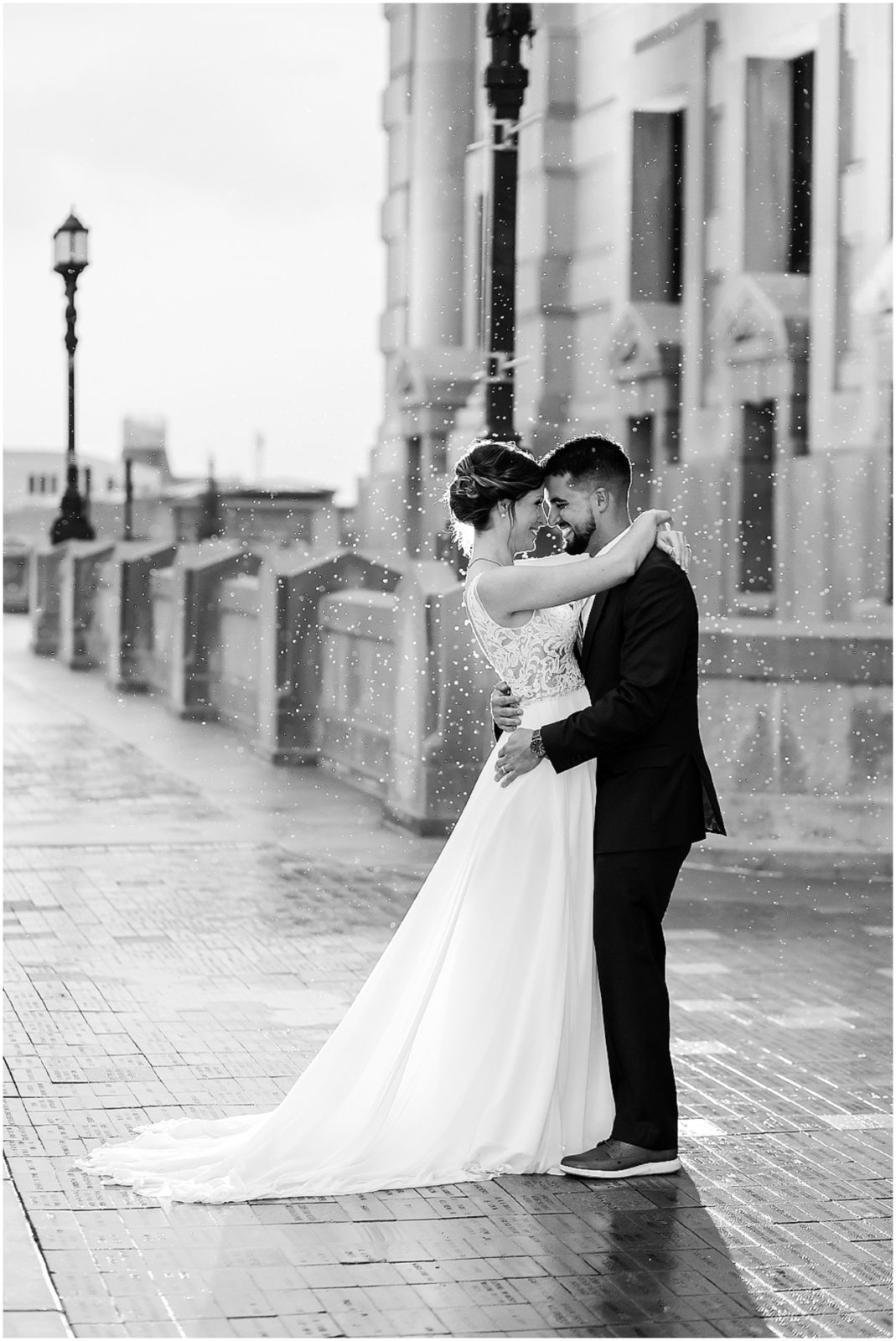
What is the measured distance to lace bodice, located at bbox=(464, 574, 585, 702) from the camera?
5.62m

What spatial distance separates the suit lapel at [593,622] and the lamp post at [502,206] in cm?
590

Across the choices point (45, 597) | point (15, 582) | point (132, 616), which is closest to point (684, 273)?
point (132, 616)

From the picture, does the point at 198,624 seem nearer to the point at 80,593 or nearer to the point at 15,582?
the point at 80,593

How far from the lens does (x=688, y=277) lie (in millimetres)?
19688

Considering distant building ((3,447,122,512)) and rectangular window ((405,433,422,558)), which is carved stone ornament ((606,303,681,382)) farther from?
distant building ((3,447,122,512))

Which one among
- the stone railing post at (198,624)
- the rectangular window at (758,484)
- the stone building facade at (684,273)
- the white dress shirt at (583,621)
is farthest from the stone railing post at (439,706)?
the stone railing post at (198,624)

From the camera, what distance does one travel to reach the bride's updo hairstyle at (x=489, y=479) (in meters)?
5.54

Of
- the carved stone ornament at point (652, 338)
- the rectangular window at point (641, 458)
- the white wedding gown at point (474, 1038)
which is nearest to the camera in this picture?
the white wedding gown at point (474, 1038)

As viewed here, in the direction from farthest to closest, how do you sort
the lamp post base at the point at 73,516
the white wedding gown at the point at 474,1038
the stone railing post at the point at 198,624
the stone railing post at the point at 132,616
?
the lamp post base at the point at 73,516, the stone railing post at the point at 132,616, the stone railing post at the point at 198,624, the white wedding gown at the point at 474,1038

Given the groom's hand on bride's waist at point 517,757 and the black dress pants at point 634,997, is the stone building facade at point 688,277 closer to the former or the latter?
the groom's hand on bride's waist at point 517,757

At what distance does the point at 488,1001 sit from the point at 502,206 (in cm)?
720

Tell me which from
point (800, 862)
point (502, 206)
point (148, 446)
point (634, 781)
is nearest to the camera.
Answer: point (634, 781)

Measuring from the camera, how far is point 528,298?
73.3ft

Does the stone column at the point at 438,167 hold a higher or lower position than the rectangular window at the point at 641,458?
higher
